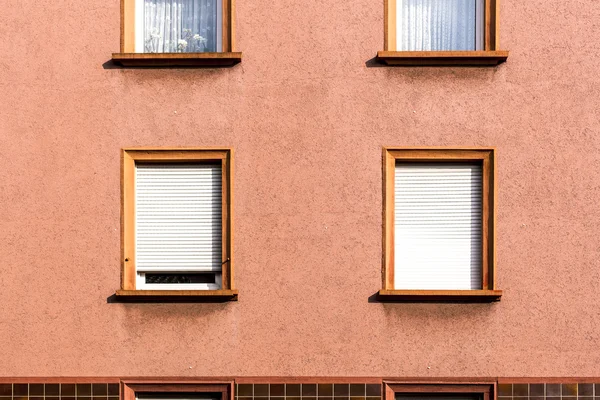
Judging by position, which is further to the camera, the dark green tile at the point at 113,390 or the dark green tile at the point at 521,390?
the dark green tile at the point at 113,390

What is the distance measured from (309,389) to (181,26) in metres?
4.57

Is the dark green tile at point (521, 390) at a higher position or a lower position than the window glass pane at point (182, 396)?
higher

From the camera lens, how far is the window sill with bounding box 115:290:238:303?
8.94m

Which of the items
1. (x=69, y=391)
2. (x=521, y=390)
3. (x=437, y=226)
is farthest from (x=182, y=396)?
(x=521, y=390)

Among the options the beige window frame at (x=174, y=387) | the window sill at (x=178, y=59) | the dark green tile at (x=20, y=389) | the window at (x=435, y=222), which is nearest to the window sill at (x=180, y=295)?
the beige window frame at (x=174, y=387)

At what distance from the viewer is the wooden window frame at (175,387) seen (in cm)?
902

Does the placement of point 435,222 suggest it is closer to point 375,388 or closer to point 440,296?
point 440,296

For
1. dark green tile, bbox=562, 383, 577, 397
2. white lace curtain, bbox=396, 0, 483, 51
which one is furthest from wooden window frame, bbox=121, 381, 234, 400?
white lace curtain, bbox=396, 0, 483, 51

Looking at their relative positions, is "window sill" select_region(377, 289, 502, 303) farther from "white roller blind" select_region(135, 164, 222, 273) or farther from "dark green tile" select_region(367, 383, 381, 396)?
"white roller blind" select_region(135, 164, 222, 273)

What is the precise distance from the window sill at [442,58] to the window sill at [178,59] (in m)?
1.74

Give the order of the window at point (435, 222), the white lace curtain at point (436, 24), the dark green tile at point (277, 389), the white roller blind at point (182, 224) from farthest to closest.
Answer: the white lace curtain at point (436, 24), the white roller blind at point (182, 224), the window at point (435, 222), the dark green tile at point (277, 389)

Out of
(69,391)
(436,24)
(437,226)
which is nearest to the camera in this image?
(69,391)

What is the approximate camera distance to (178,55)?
905 centimetres

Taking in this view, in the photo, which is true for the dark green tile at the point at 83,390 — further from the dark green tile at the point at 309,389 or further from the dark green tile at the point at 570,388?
the dark green tile at the point at 570,388
